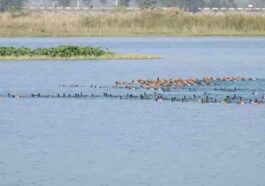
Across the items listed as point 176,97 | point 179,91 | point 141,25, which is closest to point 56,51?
point 179,91

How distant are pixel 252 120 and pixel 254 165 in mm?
9398

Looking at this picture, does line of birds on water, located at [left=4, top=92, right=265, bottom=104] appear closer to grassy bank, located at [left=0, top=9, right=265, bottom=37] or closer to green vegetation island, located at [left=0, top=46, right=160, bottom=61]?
green vegetation island, located at [left=0, top=46, right=160, bottom=61]

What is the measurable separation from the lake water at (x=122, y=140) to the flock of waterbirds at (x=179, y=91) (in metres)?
1.33

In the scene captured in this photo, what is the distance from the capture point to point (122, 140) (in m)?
31.2

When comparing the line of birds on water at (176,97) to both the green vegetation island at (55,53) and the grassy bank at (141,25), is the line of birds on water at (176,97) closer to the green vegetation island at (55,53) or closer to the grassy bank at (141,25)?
the green vegetation island at (55,53)

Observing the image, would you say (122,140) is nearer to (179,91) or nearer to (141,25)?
(179,91)

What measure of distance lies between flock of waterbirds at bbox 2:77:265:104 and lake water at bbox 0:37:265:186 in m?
1.33

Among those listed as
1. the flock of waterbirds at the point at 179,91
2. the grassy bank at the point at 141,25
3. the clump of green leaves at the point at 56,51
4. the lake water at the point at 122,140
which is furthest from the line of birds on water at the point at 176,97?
the grassy bank at the point at 141,25

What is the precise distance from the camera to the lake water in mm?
25594

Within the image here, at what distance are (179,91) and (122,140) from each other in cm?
1558

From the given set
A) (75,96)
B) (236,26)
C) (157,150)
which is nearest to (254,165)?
(157,150)

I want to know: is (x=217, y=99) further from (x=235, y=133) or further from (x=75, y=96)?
(x=235, y=133)

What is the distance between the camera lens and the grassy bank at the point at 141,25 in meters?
94.1

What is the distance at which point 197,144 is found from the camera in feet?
99.8
